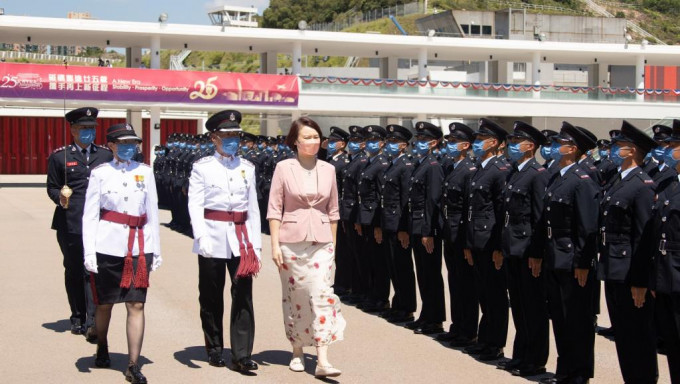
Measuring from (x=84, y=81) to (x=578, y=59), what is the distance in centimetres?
3100

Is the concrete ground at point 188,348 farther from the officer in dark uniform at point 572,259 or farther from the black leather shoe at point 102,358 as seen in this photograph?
the officer in dark uniform at point 572,259

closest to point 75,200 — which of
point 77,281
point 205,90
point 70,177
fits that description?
point 70,177

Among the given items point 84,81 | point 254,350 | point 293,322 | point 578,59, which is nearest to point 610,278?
point 293,322

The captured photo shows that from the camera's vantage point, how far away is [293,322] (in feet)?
24.7

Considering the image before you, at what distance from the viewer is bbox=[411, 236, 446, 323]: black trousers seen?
30.2 ft

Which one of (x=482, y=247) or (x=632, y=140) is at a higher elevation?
(x=632, y=140)

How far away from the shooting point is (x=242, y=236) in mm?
7727

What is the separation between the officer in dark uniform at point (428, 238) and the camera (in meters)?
9.15

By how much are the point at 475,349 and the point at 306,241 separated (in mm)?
2005

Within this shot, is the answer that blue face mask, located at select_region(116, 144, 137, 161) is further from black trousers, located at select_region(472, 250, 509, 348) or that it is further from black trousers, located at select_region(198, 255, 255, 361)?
black trousers, located at select_region(472, 250, 509, 348)

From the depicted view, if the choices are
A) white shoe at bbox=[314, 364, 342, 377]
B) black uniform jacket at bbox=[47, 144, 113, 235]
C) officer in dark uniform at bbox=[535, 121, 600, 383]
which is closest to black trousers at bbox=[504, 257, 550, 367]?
officer in dark uniform at bbox=[535, 121, 600, 383]

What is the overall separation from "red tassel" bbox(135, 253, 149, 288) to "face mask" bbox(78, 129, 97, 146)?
2.00m

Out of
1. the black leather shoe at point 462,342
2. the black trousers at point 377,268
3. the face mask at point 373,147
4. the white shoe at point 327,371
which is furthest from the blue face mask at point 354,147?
the white shoe at point 327,371

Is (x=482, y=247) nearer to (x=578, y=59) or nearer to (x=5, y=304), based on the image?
(x=5, y=304)
